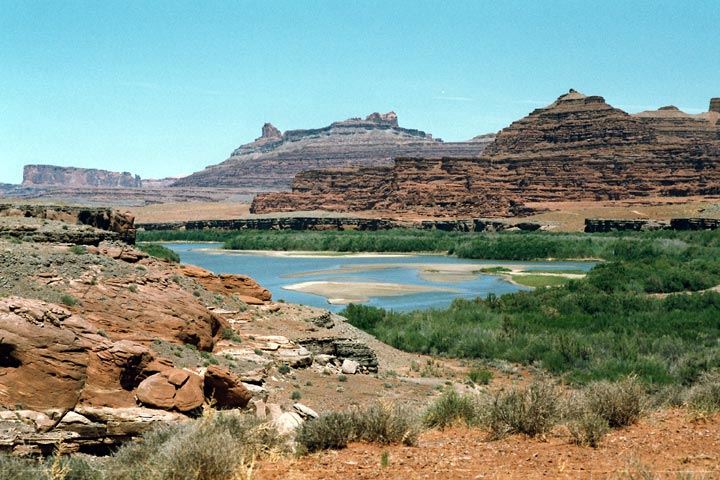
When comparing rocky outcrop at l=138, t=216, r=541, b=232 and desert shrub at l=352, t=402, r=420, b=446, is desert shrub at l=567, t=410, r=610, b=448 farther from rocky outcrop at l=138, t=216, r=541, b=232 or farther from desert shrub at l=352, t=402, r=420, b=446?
rocky outcrop at l=138, t=216, r=541, b=232

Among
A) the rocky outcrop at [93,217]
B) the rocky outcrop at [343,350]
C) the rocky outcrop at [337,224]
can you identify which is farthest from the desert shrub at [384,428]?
the rocky outcrop at [337,224]

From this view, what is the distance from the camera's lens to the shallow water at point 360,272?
41.9 meters

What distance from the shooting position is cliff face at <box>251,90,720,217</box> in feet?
417

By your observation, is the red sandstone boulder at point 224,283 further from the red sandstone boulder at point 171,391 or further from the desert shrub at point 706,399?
the desert shrub at point 706,399

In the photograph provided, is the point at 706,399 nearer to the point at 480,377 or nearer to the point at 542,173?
the point at 480,377

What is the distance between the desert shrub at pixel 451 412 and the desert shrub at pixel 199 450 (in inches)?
106

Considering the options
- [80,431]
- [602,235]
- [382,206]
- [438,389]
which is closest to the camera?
[80,431]

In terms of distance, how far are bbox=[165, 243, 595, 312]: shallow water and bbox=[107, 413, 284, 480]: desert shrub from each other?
27.7 metres

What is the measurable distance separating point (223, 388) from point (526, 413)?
4.45m

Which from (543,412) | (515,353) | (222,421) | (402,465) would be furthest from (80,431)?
(515,353)

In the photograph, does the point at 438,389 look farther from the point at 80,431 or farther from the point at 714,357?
the point at 80,431

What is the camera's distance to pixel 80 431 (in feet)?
32.0

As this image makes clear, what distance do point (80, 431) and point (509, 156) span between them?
457 ft

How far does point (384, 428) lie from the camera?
934 centimetres
